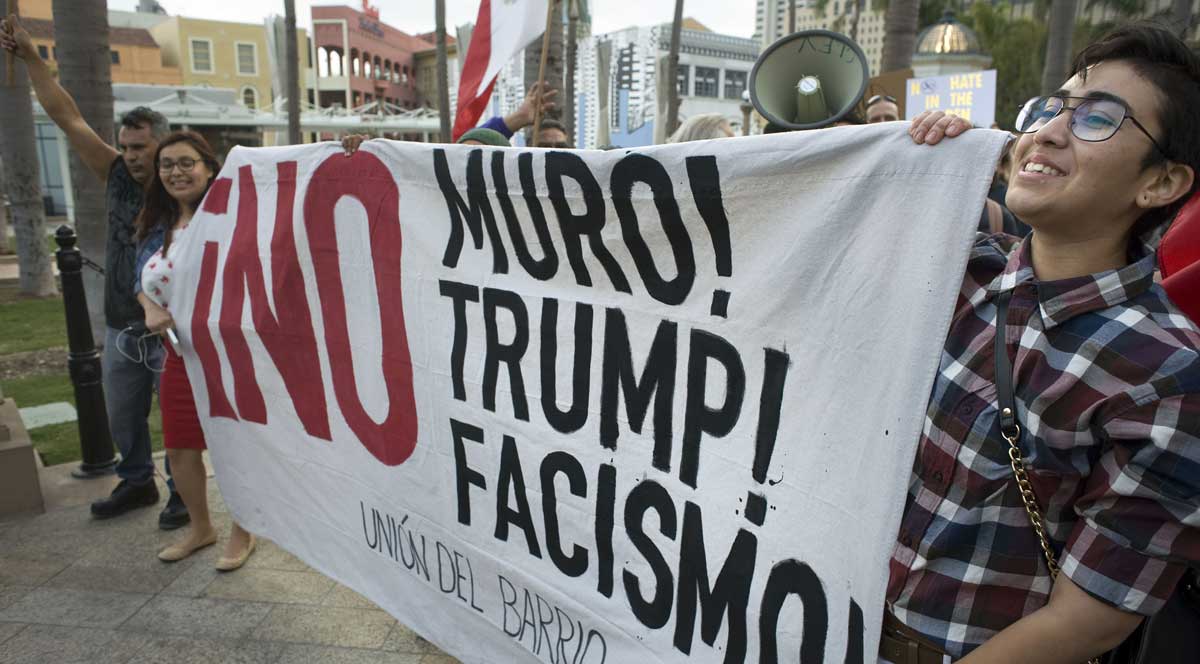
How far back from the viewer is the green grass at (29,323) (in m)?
7.63

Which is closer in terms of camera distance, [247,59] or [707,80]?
[247,59]

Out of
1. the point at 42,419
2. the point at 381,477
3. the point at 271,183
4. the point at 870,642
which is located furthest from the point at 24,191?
the point at 870,642

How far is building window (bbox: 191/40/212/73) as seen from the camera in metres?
46.6

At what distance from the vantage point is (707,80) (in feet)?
181

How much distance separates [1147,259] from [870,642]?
2.53 ft

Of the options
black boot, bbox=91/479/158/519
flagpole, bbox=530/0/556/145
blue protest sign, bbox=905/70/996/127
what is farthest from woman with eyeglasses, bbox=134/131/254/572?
blue protest sign, bbox=905/70/996/127

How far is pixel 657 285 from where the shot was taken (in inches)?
71.9

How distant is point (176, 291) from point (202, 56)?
168ft

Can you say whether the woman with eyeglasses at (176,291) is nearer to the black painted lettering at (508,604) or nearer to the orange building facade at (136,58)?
the black painted lettering at (508,604)

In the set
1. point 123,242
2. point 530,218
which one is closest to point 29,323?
point 123,242

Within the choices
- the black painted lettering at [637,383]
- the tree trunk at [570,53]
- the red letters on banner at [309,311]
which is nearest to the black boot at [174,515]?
Answer: the red letters on banner at [309,311]

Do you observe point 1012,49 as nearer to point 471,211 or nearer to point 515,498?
point 471,211

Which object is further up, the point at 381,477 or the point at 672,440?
the point at 672,440

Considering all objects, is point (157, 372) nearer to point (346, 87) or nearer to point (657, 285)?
point (657, 285)
